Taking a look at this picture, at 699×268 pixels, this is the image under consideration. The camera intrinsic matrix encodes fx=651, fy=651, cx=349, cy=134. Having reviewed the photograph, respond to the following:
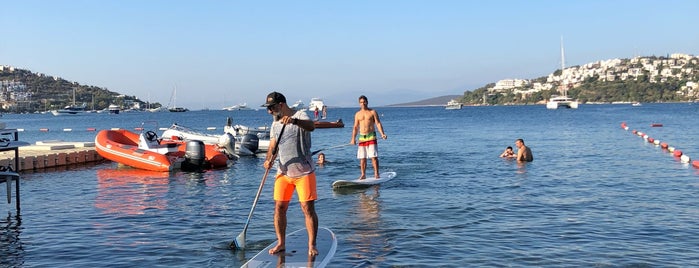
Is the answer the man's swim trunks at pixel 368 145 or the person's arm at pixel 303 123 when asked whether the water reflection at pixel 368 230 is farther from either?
the person's arm at pixel 303 123

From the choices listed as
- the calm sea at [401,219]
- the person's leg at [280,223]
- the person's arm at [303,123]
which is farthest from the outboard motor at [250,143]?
the person's arm at [303,123]

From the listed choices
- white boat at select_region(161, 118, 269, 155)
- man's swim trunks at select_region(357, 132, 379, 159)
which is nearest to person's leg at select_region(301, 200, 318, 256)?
man's swim trunks at select_region(357, 132, 379, 159)

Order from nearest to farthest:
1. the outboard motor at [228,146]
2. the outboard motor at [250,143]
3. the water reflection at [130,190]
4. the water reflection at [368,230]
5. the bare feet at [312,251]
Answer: the bare feet at [312,251] → the water reflection at [368,230] → the water reflection at [130,190] → the outboard motor at [228,146] → the outboard motor at [250,143]

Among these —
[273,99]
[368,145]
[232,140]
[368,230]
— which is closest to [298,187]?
[273,99]

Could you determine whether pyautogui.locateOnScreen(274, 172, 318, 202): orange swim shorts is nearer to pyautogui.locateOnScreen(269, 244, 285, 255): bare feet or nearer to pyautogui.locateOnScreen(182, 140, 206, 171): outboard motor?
pyautogui.locateOnScreen(269, 244, 285, 255): bare feet

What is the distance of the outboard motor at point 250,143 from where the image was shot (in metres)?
30.9

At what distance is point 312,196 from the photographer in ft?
27.2

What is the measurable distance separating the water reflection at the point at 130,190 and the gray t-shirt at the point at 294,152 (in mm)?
6703

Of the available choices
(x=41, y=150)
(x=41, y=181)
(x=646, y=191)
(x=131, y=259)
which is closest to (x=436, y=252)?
(x=131, y=259)

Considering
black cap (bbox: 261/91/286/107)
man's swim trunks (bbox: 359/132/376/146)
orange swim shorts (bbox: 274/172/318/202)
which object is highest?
black cap (bbox: 261/91/286/107)

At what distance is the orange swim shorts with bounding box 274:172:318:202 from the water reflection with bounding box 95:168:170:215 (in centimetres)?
648

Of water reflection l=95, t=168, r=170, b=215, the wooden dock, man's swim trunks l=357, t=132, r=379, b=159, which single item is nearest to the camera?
water reflection l=95, t=168, r=170, b=215

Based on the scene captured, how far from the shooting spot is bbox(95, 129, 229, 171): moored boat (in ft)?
74.7

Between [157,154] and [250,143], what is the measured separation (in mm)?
8307
